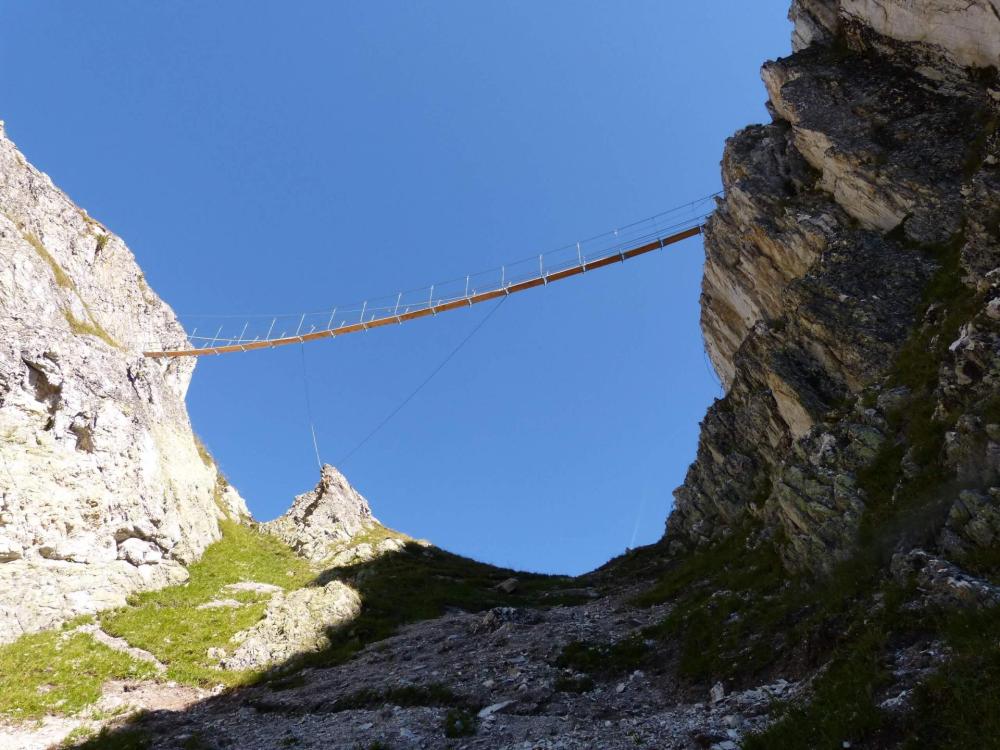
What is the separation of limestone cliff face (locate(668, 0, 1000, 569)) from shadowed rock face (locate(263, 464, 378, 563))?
82.6 ft

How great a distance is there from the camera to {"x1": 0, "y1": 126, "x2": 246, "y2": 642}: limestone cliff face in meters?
25.9

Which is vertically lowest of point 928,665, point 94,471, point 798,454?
point 928,665

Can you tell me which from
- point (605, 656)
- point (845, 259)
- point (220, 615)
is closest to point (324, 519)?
point (220, 615)

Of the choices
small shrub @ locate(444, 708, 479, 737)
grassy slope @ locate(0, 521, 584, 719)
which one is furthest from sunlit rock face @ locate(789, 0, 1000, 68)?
grassy slope @ locate(0, 521, 584, 719)

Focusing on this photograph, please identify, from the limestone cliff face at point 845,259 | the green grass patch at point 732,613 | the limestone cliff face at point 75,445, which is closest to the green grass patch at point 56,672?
the limestone cliff face at point 75,445

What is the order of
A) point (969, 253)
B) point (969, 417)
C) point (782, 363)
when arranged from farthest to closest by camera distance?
point (782, 363) → point (969, 253) → point (969, 417)

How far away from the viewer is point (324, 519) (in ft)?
147

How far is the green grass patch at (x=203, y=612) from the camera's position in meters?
22.2

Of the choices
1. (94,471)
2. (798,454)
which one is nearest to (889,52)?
(798,454)

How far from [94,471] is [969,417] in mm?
35486

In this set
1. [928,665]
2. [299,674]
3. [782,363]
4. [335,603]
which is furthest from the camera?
[335,603]

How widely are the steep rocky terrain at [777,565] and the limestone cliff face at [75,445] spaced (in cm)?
106

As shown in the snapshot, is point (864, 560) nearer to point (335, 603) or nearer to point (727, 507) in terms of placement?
point (727, 507)

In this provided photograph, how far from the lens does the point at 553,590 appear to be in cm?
3431
